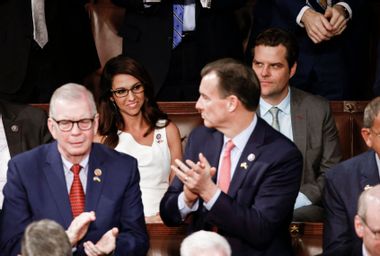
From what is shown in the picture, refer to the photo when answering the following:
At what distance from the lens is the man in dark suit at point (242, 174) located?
3.33m

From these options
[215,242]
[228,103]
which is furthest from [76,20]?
[215,242]

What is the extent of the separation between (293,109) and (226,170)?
950mm

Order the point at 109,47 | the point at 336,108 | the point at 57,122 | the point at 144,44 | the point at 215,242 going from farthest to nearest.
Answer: the point at 109,47
the point at 144,44
the point at 336,108
the point at 57,122
the point at 215,242

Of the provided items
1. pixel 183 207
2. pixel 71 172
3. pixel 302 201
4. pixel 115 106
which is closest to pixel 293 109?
pixel 302 201

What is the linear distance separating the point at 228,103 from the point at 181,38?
1.42 metres

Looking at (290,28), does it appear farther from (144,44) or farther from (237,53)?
(144,44)

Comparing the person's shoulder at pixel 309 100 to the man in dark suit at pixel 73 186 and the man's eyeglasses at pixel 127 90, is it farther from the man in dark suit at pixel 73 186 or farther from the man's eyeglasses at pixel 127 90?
the man in dark suit at pixel 73 186

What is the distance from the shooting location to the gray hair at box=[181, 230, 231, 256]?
2908 mm

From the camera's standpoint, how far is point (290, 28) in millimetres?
4797

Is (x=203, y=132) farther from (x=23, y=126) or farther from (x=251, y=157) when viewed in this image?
(x=23, y=126)

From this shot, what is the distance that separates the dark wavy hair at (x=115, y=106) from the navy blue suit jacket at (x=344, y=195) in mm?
1048

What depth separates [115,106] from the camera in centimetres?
439

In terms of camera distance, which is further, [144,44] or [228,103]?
[144,44]

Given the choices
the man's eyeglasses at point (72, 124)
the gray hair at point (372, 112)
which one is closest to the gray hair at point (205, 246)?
the man's eyeglasses at point (72, 124)
